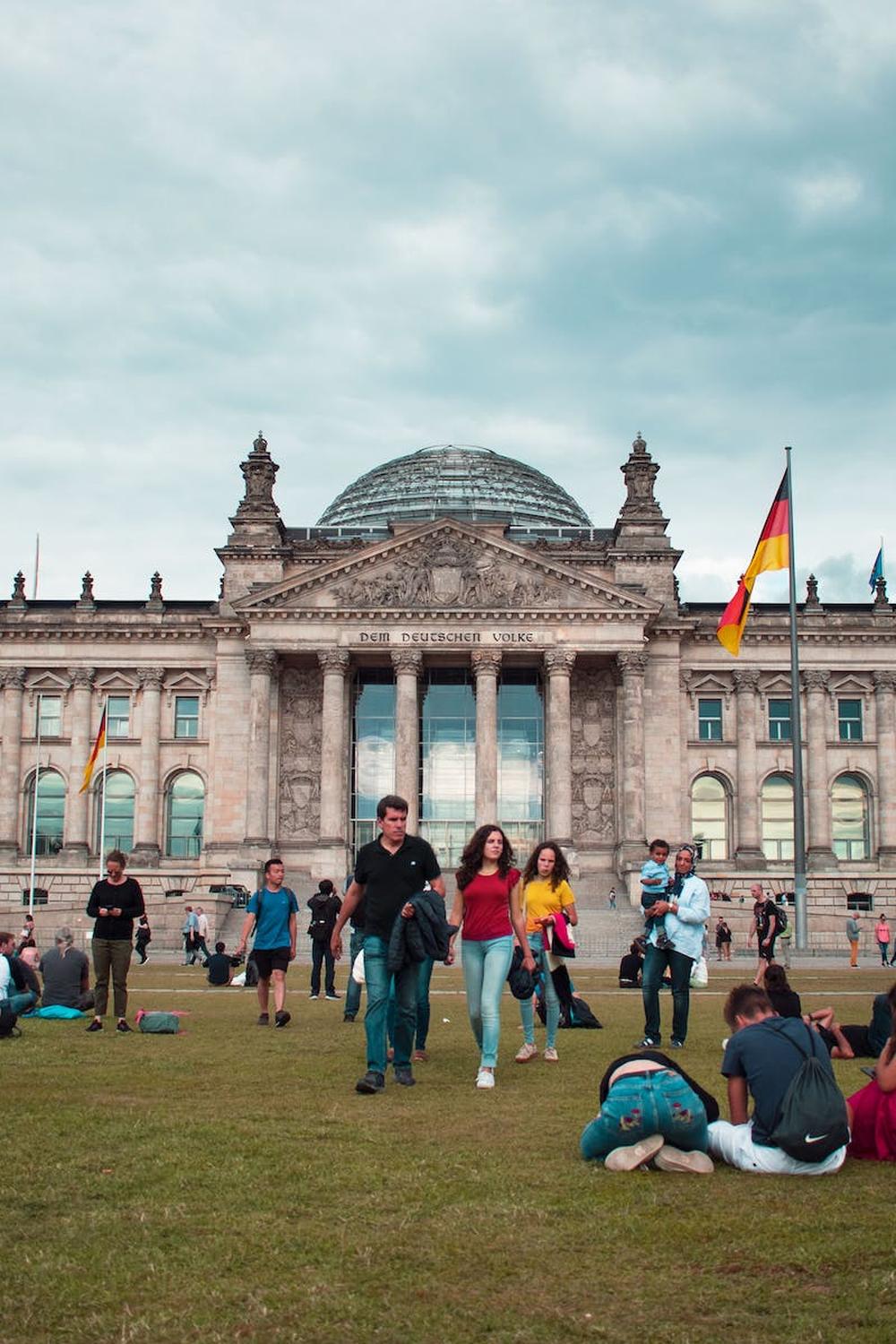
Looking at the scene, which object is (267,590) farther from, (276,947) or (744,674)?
(276,947)

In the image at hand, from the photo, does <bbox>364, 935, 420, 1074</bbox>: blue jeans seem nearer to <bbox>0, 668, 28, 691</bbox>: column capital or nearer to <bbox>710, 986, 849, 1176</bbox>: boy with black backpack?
<bbox>710, 986, 849, 1176</bbox>: boy with black backpack

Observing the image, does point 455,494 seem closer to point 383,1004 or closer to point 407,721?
point 407,721

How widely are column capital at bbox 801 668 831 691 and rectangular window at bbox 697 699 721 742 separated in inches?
167

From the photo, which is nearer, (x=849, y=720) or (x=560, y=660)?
(x=560, y=660)

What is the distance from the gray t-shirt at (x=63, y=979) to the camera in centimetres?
2317

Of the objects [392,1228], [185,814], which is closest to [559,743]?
[185,814]

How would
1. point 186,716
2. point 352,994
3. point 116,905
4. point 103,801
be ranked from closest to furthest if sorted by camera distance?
point 116,905
point 352,994
point 103,801
point 186,716

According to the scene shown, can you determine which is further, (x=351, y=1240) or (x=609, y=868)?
(x=609, y=868)

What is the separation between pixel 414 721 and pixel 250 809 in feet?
26.9

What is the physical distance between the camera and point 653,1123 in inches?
403

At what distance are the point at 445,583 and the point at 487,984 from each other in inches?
2085

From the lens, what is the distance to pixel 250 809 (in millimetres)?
66062

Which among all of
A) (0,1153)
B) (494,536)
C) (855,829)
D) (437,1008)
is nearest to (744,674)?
(855,829)


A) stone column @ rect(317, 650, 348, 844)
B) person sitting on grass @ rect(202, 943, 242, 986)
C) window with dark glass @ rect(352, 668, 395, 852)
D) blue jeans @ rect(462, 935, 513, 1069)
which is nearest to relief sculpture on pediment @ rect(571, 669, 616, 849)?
window with dark glass @ rect(352, 668, 395, 852)
